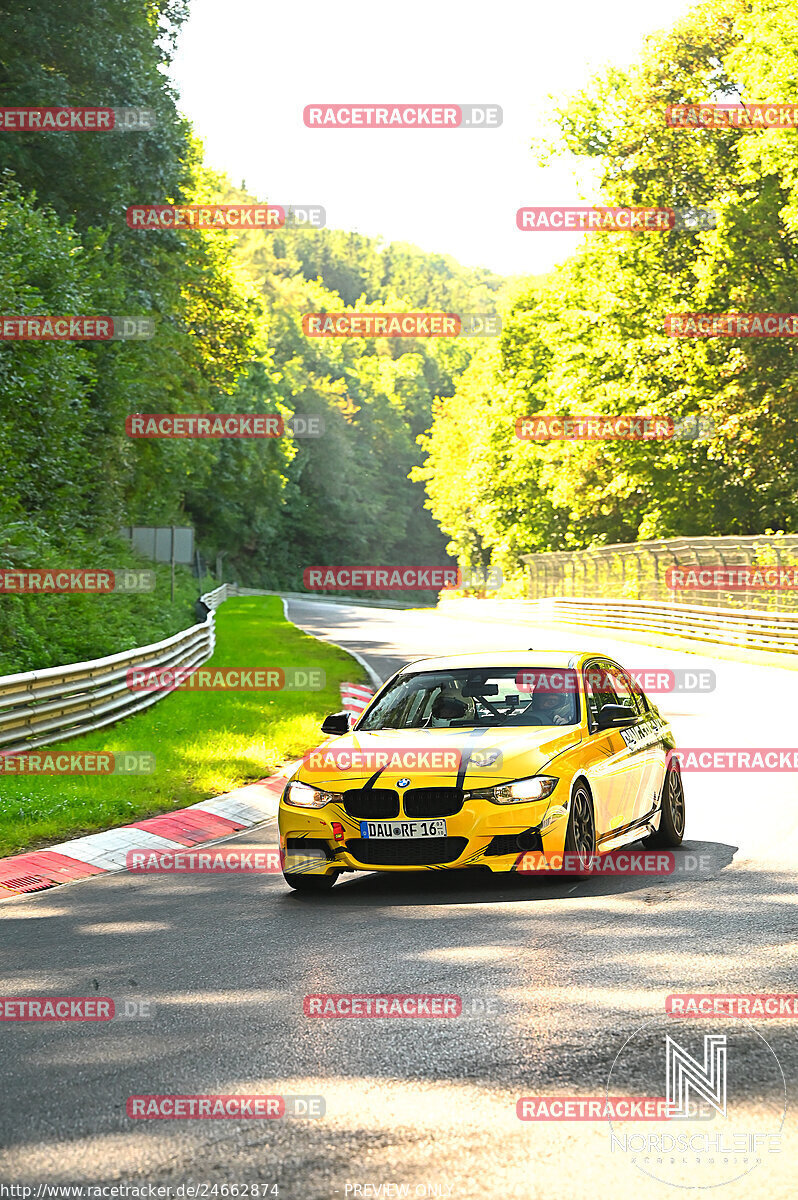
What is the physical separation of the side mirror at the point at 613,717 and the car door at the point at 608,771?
2.8 inches

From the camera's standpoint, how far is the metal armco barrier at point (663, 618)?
110 ft

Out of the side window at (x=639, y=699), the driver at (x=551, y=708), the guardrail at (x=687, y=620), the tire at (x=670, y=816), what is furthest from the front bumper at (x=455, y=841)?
the guardrail at (x=687, y=620)

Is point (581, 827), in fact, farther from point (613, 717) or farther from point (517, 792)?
point (613, 717)

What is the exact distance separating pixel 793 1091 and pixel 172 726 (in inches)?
552

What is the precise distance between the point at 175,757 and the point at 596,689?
6.19 m

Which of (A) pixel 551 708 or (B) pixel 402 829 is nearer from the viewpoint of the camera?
(B) pixel 402 829

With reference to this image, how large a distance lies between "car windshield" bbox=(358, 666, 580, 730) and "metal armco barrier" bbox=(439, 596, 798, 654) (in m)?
22.8

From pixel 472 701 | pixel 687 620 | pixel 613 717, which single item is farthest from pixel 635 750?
pixel 687 620

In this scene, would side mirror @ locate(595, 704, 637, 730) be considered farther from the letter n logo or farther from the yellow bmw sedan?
the letter n logo

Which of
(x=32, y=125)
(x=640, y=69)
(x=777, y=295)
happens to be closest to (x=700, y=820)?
(x=32, y=125)

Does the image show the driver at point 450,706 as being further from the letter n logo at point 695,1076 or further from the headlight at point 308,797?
the letter n logo at point 695,1076

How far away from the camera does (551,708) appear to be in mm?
9867

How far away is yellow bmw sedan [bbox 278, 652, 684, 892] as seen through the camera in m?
8.64

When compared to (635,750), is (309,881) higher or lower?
lower
